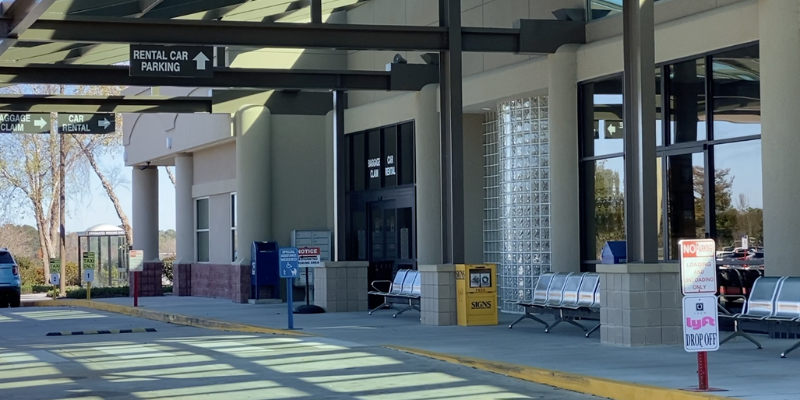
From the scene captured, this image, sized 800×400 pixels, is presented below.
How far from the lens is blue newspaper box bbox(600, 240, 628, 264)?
1855 cm

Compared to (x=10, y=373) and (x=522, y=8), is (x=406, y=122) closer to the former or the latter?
(x=522, y=8)

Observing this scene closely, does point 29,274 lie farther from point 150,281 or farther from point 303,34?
point 303,34

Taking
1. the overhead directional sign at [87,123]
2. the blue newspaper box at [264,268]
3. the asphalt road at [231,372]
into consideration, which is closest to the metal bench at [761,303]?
the asphalt road at [231,372]

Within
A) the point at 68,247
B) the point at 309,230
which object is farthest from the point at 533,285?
the point at 68,247

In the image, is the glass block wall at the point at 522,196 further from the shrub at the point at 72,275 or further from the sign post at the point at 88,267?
the shrub at the point at 72,275

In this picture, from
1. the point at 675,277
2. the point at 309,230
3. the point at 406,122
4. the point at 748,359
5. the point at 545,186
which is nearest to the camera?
the point at 748,359

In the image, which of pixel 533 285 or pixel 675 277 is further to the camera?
pixel 533 285

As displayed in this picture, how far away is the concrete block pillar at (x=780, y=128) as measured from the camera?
15.3 m

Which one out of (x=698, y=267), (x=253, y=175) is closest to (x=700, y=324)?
(x=698, y=267)

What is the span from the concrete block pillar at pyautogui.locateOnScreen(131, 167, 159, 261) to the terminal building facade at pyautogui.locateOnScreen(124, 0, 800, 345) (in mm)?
2296

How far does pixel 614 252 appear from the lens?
18609mm

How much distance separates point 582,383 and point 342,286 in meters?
13.0

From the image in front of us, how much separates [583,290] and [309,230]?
13.0 metres

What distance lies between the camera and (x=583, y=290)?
17.3m
